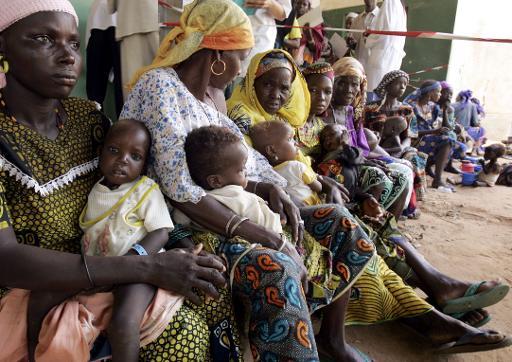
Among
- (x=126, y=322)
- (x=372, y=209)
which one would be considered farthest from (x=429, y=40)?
(x=126, y=322)

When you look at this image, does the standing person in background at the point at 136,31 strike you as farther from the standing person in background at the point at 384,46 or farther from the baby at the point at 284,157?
the standing person in background at the point at 384,46

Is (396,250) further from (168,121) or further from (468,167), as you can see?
(468,167)

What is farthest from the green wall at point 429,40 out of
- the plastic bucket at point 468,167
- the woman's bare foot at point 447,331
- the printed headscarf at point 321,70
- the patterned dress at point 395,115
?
the woman's bare foot at point 447,331

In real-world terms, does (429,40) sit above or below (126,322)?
above

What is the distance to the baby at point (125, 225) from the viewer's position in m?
1.18

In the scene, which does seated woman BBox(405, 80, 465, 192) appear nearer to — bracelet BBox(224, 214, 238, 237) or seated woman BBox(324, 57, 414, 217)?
seated woman BBox(324, 57, 414, 217)

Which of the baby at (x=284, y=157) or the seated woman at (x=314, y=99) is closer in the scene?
the baby at (x=284, y=157)

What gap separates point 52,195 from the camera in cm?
133

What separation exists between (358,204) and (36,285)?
2083 mm

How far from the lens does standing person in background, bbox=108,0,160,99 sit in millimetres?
2895

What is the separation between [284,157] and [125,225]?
1223 millimetres

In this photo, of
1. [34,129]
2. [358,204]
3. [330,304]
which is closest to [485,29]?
[358,204]

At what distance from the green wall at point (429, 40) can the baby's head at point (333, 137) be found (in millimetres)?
7789

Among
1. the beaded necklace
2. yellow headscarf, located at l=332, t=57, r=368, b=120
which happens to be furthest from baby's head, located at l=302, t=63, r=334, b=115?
the beaded necklace
